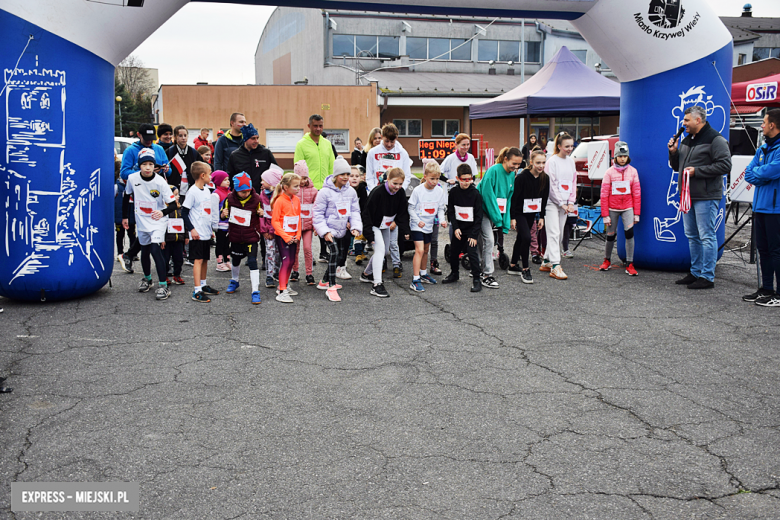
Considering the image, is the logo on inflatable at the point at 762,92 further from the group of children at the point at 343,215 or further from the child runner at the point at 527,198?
the child runner at the point at 527,198

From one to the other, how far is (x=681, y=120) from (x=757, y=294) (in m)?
2.50

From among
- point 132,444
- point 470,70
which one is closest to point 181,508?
point 132,444

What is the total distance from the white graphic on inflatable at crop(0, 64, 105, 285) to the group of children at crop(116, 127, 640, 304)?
0.79 metres

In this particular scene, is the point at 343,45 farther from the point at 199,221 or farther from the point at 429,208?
the point at 199,221

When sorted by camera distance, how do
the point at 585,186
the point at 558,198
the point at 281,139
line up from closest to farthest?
the point at 558,198
the point at 585,186
the point at 281,139

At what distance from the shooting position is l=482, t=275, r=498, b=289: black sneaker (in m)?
8.24

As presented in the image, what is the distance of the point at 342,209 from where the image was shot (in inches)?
313

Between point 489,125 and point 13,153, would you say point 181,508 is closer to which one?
point 13,153

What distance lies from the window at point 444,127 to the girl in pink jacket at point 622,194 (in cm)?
3182

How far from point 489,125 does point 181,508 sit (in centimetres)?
3926

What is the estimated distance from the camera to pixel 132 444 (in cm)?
384

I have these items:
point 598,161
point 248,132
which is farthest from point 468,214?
point 598,161

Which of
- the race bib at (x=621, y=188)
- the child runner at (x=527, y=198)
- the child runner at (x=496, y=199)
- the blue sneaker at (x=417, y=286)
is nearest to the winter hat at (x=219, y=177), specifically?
the blue sneaker at (x=417, y=286)

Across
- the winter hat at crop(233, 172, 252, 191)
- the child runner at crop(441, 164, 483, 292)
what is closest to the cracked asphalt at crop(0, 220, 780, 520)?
the child runner at crop(441, 164, 483, 292)
